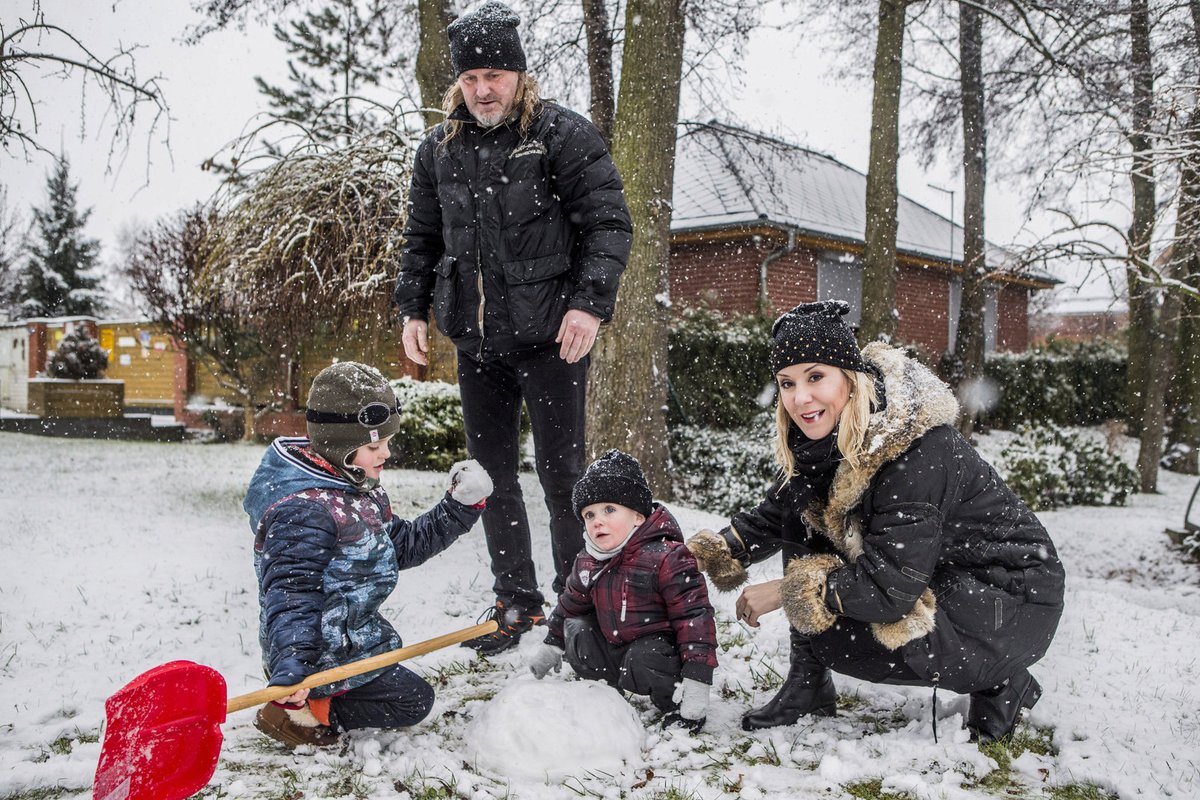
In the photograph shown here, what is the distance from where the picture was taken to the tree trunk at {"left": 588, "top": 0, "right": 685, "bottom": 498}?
19.1 feet

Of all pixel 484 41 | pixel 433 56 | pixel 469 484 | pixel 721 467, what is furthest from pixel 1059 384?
pixel 469 484

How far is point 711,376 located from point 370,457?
25.2ft

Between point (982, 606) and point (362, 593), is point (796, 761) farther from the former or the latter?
point (362, 593)

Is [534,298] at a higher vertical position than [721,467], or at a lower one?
higher

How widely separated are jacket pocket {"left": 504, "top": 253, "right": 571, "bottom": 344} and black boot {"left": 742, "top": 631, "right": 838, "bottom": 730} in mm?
1340

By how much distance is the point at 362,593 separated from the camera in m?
2.44

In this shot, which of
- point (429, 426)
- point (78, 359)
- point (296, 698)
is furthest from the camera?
point (78, 359)

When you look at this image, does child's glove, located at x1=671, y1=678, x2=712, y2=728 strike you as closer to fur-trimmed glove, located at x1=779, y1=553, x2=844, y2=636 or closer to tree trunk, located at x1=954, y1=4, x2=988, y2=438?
fur-trimmed glove, located at x1=779, y1=553, x2=844, y2=636

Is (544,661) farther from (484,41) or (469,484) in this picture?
(484,41)

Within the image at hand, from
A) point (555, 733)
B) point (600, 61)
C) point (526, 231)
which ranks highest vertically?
point (600, 61)

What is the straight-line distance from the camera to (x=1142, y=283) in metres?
8.52

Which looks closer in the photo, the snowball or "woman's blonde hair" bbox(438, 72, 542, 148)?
the snowball

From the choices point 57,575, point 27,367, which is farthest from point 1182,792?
point 27,367

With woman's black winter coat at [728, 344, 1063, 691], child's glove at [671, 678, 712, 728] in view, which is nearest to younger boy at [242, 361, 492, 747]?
child's glove at [671, 678, 712, 728]
